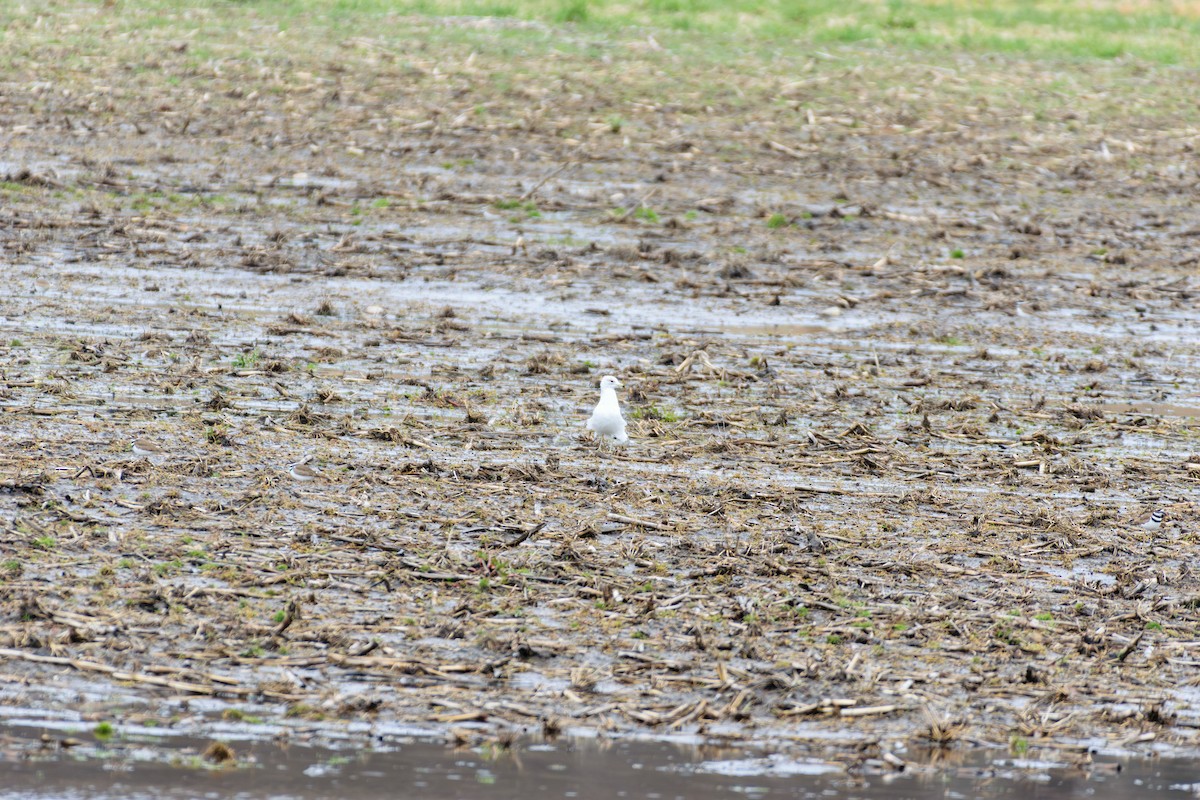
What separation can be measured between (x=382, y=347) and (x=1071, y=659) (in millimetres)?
6377

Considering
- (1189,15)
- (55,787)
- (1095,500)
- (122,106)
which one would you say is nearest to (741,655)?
(55,787)

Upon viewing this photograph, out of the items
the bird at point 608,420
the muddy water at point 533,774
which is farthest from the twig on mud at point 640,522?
the muddy water at point 533,774

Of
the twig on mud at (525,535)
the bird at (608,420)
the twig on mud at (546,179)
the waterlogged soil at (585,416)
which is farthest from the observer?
the twig on mud at (546,179)

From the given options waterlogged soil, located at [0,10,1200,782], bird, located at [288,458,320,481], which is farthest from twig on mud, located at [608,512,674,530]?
bird, located at [288,458,320,481]

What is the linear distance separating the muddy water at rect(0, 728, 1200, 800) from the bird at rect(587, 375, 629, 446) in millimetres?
3855

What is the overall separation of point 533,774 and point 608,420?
421 cm

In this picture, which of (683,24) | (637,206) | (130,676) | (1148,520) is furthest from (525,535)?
(683,24)

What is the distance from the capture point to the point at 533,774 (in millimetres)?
6277

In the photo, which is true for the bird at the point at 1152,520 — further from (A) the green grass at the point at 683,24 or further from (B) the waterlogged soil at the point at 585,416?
(A) the green grass at the point at 683,24

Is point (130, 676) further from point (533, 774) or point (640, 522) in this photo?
point (640, 522)

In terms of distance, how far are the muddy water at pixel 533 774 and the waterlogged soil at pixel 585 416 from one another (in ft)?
0.48

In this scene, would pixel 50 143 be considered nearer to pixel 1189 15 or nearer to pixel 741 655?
pixel 741 655

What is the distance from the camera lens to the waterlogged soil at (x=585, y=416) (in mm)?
7102

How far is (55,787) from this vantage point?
597 cm
